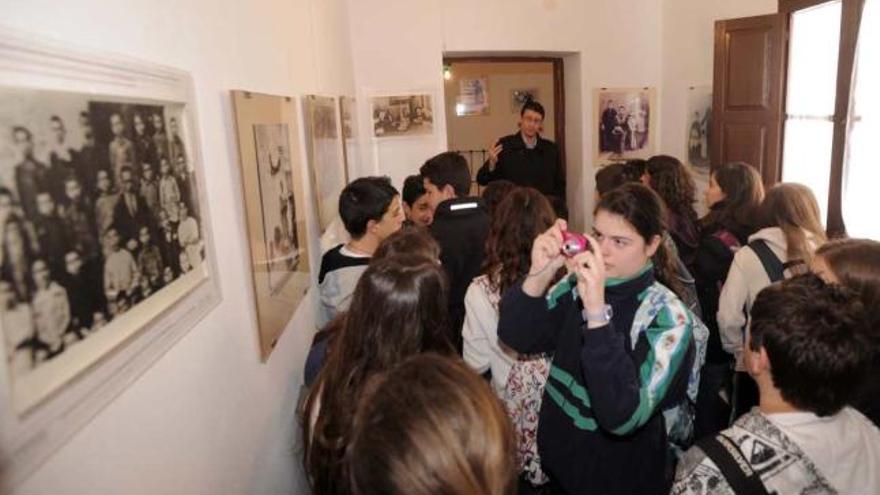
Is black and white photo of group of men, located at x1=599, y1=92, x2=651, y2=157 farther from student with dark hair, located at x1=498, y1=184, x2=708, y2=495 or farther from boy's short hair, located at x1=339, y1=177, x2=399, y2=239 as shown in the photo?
student with dark hair, located at x1=498, y1=184, x2=708, y2=495

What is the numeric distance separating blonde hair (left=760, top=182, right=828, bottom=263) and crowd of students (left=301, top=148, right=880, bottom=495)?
64 cm

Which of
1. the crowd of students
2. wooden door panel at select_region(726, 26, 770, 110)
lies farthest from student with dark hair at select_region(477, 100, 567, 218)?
the crowd of students

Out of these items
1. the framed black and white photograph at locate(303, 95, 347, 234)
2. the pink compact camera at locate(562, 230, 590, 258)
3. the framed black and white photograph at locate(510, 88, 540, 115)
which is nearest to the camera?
the pink compact camera at locate(562, 230, 590, 258)

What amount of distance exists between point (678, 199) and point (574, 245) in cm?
218

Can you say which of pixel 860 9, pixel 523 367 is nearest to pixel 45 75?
pixel 523 367

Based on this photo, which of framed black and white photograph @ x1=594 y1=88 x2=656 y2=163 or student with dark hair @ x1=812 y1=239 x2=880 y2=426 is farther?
framed black and white photograph @ x1=594 y1=88 x2=656 y2=163

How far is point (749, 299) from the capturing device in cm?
287

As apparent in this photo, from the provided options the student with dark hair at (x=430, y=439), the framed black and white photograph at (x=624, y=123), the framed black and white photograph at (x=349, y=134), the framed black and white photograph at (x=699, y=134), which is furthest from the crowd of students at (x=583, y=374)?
the framed black and white photograph at (x=624, y=123)

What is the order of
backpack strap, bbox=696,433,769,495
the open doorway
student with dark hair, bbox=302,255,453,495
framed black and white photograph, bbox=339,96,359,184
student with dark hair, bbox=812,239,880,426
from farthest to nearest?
the open doorway → framed black and white photograph, bbox=339,96,359,184 → student with dark hair, bbox=812,239,880,426 → student with dark hair, bbox=302,255,453,495 → backpack strap, bbox=696,433,769,495

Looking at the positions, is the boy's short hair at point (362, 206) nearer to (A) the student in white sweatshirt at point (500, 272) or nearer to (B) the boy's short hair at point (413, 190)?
(A) the student in white sweatshirt at point (500, 272)

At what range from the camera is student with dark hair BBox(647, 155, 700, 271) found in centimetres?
341

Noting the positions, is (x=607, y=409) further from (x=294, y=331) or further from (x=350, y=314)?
(x=294, y=331)

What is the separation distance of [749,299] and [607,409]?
5.65 ft

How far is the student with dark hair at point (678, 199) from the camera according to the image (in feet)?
11.2
